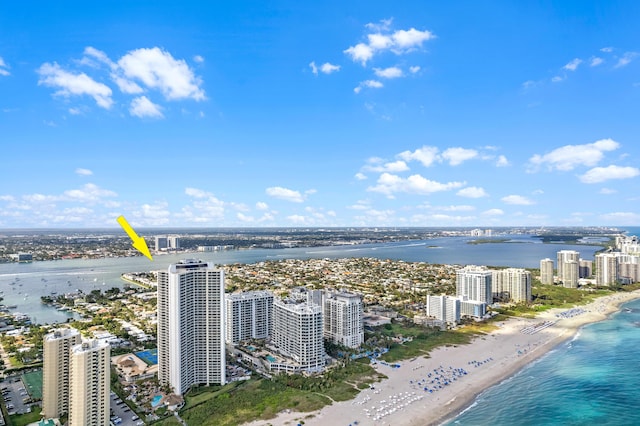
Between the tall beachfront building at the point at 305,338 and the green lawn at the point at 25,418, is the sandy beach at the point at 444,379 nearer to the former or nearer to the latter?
the tall beachfront building at the point at 305,338

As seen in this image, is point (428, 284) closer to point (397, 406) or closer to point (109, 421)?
point (397, 406)

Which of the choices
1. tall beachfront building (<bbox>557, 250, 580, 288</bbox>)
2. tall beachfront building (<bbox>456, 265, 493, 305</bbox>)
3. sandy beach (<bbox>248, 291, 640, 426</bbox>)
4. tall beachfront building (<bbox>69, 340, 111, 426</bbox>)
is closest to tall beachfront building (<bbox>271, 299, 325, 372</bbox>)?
sandy beach (<bbox>248, 291, 640, 426</bbox>)

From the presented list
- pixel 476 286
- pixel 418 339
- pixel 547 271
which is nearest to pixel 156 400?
pixel 418 339

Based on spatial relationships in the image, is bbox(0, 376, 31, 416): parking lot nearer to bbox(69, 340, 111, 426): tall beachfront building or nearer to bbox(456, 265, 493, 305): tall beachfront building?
bbox(69, 340, 111, 426): tall beachfront building

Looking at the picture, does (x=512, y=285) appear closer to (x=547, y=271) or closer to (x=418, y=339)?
(x=547, y=271)

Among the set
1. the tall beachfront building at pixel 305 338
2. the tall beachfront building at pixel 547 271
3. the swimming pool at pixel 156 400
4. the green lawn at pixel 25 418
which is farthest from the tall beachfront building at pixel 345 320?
the tall beachfront building at pixel 547 271

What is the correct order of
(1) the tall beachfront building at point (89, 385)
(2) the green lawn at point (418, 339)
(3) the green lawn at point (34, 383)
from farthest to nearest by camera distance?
1. (2) the green lawn at point (418, 339)
2. (3) the green lawn at point (34, 383)
3. (1) the tall beachfront building at point (89, 385)
